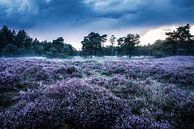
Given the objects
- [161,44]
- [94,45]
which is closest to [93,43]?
[94,45]

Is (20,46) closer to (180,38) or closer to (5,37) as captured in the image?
(5,37)

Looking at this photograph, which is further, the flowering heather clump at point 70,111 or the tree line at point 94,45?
the tree line at point 94,45

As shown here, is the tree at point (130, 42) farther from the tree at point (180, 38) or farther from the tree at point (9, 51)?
the tree at point (9, 51)

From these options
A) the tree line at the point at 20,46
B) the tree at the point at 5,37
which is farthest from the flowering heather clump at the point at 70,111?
the tree at the point at 5,37

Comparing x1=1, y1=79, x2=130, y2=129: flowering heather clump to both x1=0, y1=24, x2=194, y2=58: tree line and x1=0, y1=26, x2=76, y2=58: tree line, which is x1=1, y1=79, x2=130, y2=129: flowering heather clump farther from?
x1=0, y1=26, x2=76, y2=58: tree line

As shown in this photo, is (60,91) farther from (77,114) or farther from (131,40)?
(131,40)

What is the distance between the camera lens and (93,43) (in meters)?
91.8

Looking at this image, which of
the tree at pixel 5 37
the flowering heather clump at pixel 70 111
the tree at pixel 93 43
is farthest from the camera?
the tree at pixel 93 43

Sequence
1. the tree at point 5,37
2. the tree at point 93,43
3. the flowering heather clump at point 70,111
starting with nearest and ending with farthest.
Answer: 1. the flowering heather clump at point 70,111
2. the tree at point 5,37
3. the tree at point 93,43

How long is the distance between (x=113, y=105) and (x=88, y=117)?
120cm

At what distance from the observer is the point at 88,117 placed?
5.27m

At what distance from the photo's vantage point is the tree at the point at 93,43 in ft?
300

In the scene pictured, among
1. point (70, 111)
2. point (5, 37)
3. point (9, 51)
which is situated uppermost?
point (5, 37)

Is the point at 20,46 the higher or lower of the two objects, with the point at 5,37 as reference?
lower
